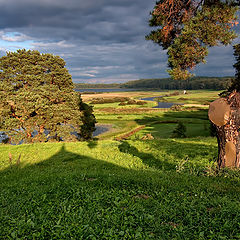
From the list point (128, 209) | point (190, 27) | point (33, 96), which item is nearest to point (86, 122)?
point (33, 96)

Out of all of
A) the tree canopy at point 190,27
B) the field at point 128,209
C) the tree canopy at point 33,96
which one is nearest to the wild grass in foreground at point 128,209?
the field at point 128,209

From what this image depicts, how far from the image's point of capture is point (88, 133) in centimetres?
4212

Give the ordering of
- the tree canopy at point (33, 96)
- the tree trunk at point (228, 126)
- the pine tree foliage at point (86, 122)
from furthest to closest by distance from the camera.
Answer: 1. the pine tree foliage at point (86, 122)
2. the tree canopy at point (33, 96)
3. the tree trunk at point (228, 126)

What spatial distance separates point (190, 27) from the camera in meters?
10.7

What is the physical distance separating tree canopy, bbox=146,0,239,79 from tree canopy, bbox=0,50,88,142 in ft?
77.3

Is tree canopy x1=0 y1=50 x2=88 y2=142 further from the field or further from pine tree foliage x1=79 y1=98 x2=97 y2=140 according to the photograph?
the field

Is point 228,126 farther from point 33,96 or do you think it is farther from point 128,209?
point 33,96

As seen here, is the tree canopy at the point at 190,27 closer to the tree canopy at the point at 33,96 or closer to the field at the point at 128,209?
the field at the point at 128,209

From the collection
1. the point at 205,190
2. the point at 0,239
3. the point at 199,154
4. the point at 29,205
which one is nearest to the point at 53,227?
the point at 0,239

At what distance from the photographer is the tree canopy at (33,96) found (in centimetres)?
2956

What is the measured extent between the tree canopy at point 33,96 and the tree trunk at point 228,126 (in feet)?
86.9

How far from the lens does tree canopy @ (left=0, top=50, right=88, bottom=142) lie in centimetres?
2956

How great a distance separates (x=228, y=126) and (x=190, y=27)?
19.4 feet

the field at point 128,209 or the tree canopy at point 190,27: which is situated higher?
the tree canopy at point 190,27
